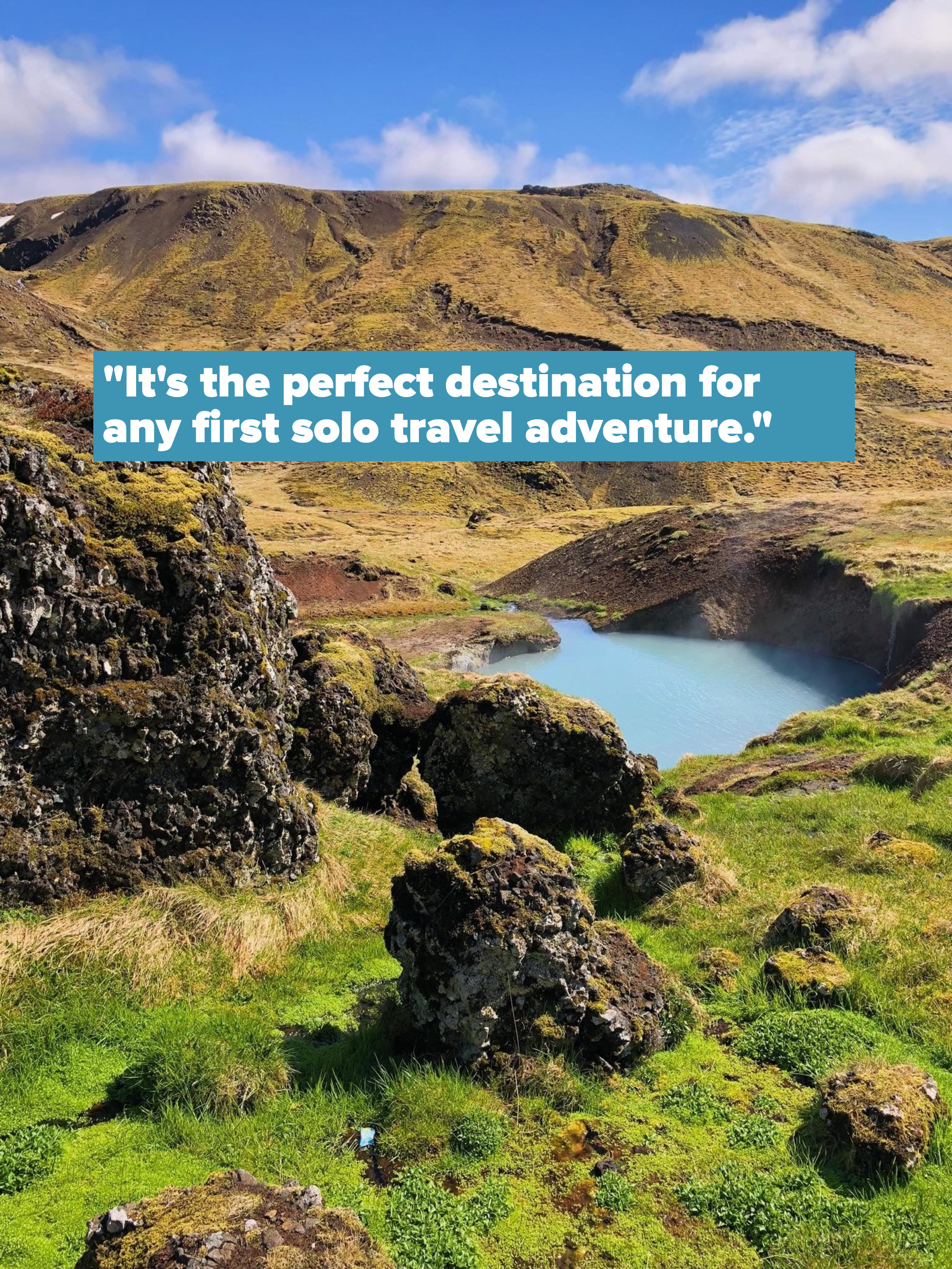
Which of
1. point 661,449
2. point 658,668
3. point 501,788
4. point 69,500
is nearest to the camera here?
point 69,500

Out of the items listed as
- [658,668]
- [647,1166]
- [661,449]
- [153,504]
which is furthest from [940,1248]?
[661,449]

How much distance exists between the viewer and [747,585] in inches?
1694

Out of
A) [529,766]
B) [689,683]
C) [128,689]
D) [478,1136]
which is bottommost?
[478,1136]

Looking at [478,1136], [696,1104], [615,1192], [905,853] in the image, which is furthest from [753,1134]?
[905,853]

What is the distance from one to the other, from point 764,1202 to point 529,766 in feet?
26.6

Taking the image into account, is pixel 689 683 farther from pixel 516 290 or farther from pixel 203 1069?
pixel 516 290

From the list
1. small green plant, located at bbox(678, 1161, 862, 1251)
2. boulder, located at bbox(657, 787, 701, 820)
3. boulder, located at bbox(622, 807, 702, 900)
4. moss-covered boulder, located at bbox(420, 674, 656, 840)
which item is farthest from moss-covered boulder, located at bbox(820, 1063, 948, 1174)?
boulder, located at bbox(657, 787, 701, 820)

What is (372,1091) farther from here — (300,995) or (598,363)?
(598,363)

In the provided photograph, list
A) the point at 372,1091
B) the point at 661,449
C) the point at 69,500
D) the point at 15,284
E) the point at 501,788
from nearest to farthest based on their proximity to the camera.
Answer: the point at 372,1091 < the point at 69,500 < the point at 501,788 < the point at 661,449 < the point at 15,284

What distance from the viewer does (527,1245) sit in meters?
5.18

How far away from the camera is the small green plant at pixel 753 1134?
6.02m

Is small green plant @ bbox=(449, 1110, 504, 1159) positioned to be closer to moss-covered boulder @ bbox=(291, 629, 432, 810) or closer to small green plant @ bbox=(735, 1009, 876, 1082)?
small green plant @ bbox=(735, 1009, 876, 1082)

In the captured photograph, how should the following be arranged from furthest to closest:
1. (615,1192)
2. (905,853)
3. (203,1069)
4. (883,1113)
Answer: (905,853), (203,1069), (883,1113), (615,1192)

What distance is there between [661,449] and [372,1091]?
96.0m
